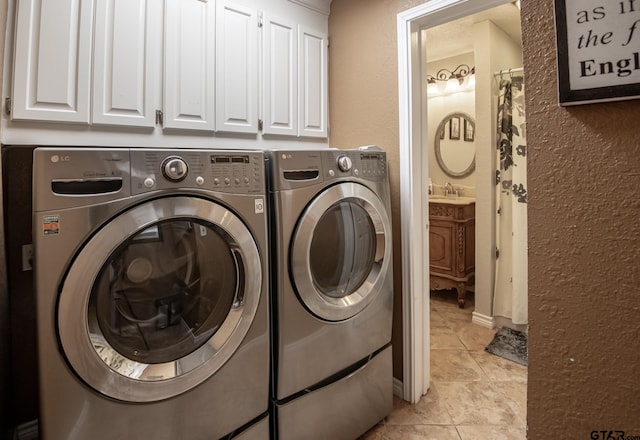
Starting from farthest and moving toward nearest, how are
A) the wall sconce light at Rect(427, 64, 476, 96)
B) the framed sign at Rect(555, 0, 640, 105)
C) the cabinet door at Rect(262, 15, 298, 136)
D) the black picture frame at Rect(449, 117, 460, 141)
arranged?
the black picture frame at Rect(449, 117, 460, 141) → the wall sconce light at Rect(427, 64, 476, 96) → the cabinet door at Rect(262, 15, 298, 136) → the framed sign at Rect(555, 0, 640, 105)

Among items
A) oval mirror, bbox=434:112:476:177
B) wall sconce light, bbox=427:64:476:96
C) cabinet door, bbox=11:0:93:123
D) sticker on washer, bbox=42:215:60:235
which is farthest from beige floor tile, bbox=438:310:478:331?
cabinet door, bbox=11:0:93:123

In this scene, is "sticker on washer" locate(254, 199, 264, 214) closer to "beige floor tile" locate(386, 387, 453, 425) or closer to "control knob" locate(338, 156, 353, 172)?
"control knob" locate(338, 156, 353, 172)

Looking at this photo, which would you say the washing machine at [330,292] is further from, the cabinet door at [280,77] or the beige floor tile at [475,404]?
the cabinet door at [280,77]

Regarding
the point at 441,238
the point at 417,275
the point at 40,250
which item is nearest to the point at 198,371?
the point at 40,250

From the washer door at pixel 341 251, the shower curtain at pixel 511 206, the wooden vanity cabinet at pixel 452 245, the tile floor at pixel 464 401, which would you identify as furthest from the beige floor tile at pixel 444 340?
the washer door at pixel 341 251

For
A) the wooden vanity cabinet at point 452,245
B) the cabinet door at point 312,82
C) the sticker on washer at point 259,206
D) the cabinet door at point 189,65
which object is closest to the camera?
the sticker on washer at point 259,206

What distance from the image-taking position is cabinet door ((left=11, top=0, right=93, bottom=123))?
4.12ft

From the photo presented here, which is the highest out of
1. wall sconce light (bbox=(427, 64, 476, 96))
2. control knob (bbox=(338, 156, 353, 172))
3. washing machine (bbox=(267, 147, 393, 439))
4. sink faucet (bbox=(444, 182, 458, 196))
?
wall sconce light (bbox=(427, 64, 476, 96))

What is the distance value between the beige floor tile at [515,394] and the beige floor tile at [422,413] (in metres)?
0.36

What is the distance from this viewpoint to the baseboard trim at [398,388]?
1.94 meters

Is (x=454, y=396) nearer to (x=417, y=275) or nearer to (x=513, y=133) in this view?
(x=417, y=275)

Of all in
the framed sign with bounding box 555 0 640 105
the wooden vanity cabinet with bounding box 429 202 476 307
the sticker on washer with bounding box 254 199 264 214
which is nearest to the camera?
the framed sign with bounding box 555 0 640 105

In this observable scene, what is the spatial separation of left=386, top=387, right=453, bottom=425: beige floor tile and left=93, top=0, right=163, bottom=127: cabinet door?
6.27ft

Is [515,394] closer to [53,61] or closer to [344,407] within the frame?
[344,407]
